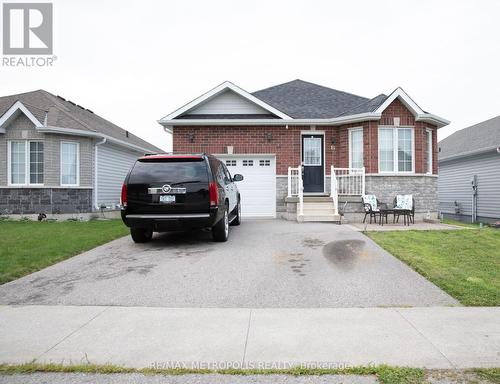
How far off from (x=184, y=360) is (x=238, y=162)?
11.3 meters

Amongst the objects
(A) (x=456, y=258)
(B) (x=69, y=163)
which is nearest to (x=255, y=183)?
(B) (x=69, y=163)

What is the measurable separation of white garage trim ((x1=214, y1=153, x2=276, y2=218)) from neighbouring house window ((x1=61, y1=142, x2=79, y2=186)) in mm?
6299

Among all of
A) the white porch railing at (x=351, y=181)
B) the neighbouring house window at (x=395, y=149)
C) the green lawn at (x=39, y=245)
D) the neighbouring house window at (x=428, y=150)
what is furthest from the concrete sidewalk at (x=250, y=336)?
the neighbouring house window at (x=428, y=150)

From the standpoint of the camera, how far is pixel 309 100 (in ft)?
53.6

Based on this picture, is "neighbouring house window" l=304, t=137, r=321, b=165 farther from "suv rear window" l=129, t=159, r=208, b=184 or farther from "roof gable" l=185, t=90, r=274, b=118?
"suv rear window" l=129, t=159, r=208, b=184

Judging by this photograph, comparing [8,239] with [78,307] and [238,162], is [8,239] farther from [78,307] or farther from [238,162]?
[238,162]

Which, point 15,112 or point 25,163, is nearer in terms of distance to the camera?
point 15,112

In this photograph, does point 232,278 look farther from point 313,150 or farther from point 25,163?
point 25,163

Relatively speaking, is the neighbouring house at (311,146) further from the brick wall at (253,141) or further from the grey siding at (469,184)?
the grey siding at (469,184)

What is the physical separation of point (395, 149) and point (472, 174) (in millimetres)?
9444

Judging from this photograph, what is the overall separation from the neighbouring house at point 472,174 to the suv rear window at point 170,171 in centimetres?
1576

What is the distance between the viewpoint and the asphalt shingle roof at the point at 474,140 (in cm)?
1819

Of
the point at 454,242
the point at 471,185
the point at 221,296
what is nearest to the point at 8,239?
the point at 221,296

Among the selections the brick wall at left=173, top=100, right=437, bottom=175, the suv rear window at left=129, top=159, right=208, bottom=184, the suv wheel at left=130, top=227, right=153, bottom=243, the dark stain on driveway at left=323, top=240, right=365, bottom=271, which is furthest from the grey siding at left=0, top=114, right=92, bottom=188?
the dark stain on driveway at left=323, top=240, right=365, bottom=271
